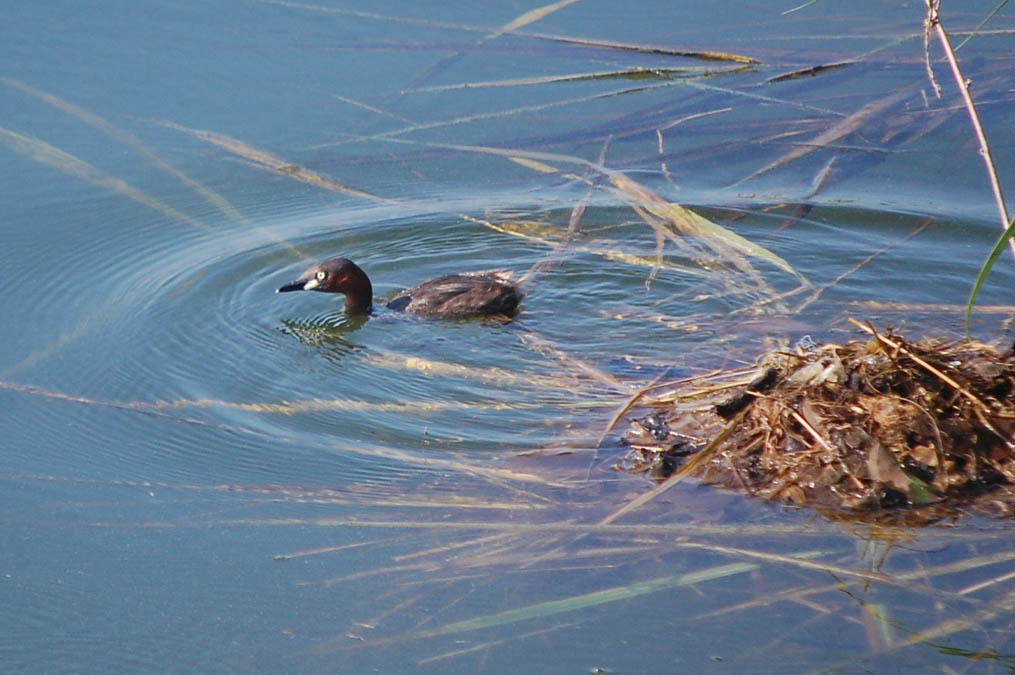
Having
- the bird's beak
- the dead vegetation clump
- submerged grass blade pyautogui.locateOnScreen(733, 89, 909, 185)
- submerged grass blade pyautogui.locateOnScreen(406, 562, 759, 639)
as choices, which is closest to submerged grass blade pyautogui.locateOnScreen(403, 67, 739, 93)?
submerged grass blade pyautogui.locateOnScreen(733, 89, 909, 185)

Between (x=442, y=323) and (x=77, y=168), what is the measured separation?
2.50 metres

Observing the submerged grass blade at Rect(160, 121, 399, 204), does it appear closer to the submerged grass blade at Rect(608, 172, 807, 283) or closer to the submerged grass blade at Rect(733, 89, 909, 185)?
the submerged grass blade at Rect(608, 172, 807, 283)

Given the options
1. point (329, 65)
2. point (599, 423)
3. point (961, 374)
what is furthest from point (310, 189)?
point (961, 374)

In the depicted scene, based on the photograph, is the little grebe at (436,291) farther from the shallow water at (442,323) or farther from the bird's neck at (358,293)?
the shallow water at (442,323)

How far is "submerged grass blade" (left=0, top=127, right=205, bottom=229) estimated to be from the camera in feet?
26.2

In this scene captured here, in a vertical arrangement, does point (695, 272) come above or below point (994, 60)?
below

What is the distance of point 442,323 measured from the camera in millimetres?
7293

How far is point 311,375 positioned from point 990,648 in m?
3.38

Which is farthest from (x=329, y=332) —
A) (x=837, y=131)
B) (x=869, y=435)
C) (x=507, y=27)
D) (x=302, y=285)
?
(x=837, y=131)

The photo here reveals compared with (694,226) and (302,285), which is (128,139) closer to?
(302,285)

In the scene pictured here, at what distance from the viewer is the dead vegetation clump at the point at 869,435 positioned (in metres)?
5.17

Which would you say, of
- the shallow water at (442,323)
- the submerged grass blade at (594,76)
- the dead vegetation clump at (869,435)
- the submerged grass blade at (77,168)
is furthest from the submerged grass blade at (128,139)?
the dead vegetation clump at (869,435)

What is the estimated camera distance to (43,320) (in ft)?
22.2

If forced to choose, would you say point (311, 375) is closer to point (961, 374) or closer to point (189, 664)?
point (189, 664)
